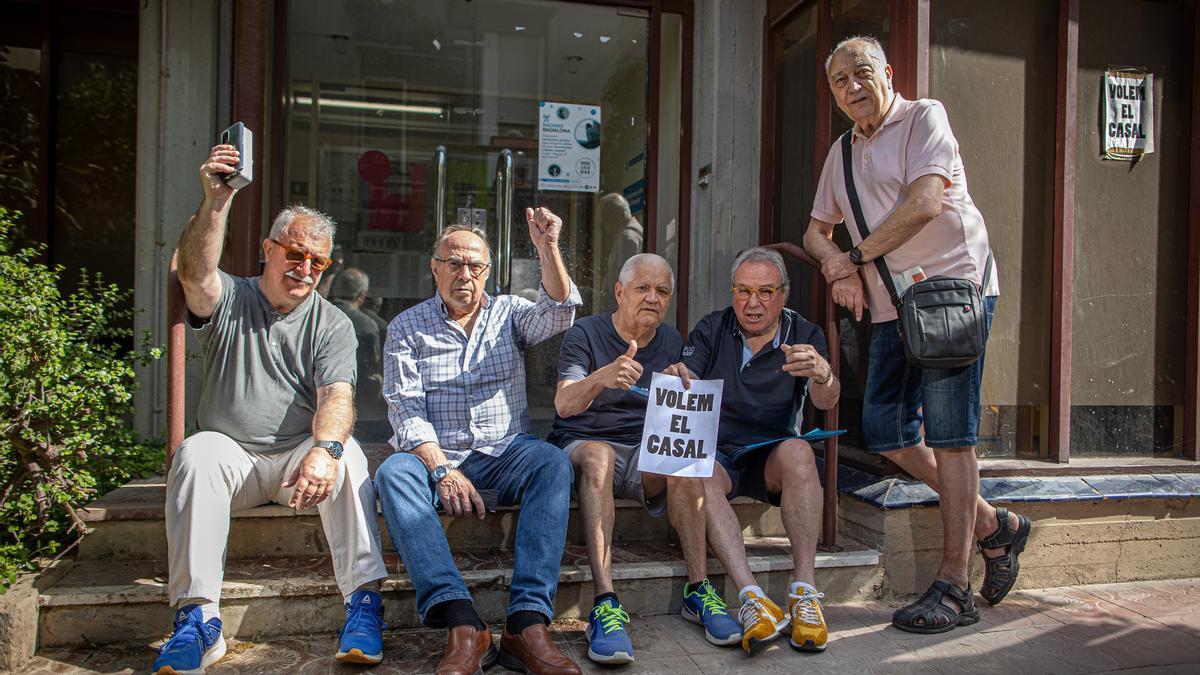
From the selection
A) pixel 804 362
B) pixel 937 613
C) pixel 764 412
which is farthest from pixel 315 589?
pixel 937 613

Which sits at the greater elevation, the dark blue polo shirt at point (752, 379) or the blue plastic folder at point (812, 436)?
the dark blue polo shirt at point (752, 379)

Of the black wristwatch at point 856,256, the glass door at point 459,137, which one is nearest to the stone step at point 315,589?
the black wristwatch at point 856,256

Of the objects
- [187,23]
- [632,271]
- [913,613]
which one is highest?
[187,23]

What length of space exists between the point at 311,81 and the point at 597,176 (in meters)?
1.77

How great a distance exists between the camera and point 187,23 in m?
4.20

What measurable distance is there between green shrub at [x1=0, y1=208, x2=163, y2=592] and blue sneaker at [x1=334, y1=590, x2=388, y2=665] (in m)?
1.17

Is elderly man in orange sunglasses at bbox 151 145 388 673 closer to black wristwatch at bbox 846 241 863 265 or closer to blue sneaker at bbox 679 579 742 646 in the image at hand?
blue sneaker at bbox 679 579 742 646

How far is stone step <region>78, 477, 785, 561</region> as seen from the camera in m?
3.11

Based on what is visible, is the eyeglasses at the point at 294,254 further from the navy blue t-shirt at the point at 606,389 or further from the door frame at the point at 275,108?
the navy blue t-shirt at the point at 606,389

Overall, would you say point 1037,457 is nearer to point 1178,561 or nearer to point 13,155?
point 1178,561

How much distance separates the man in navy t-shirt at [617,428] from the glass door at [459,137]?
61.9 inches

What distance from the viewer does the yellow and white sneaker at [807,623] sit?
2.88m

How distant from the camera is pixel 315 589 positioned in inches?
115

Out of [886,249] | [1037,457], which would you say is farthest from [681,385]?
[1037,457]
